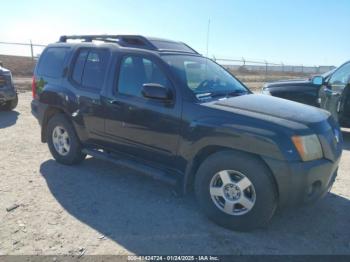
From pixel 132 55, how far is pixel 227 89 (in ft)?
4.20

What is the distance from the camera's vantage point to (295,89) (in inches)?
320

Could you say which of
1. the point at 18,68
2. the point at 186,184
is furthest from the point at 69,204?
the point at 18,68

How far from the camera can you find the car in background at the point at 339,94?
705 cm

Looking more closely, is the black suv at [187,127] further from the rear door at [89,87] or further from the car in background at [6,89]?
the car in background at [6,89]

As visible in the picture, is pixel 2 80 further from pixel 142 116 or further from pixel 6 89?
pixel 142 116

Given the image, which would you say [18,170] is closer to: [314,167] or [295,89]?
[314,167]

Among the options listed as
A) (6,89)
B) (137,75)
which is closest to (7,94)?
(6,89)

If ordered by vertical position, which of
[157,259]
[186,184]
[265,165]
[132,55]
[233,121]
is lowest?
[157,259]

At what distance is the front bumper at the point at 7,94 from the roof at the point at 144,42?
16.9 feet

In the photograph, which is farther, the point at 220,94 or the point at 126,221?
the point at 220,94

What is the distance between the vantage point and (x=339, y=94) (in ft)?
23.3

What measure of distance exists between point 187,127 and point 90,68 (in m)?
1.95

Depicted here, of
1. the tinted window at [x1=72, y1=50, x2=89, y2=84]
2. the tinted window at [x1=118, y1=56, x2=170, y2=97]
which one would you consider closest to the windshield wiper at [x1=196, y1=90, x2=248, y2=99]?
the tinted window at [x1=118, y1=56, x2=170, y2=97]

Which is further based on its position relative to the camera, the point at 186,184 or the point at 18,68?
the point at 18,68
